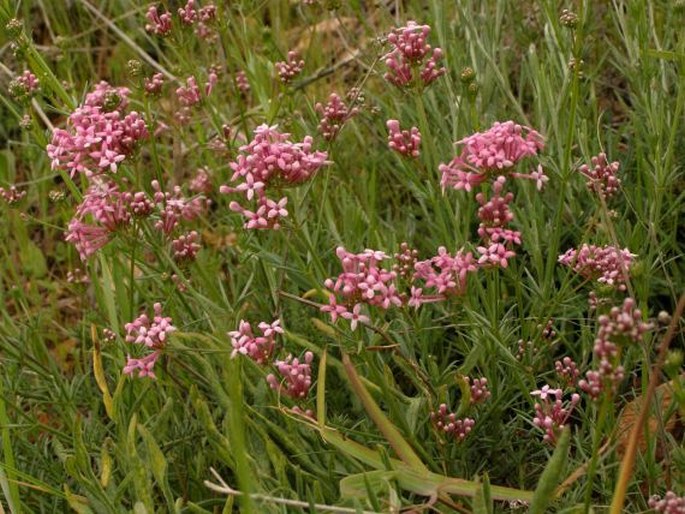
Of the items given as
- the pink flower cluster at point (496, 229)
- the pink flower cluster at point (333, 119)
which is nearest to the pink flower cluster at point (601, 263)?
the pink flower cluster at point (496, 229)

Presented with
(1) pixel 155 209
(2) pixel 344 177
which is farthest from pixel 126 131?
(2) pixel 344 177

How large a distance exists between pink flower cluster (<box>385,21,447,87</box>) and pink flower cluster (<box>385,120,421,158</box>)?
17 cm

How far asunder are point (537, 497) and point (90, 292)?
285 centimetres

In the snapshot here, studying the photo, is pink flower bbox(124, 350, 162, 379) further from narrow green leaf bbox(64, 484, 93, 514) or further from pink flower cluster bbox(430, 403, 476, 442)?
pink flower cluster bbox(430, 403, 476, 442)

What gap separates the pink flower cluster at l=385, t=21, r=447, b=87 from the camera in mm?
3047

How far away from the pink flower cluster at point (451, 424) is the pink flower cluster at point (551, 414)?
210mm

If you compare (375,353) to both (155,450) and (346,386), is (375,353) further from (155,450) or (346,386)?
(155,450)

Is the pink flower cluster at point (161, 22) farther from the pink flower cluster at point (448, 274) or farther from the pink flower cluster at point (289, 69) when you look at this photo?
the pink flower cluster at point (448, 274)

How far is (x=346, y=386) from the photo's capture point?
11.2 ft

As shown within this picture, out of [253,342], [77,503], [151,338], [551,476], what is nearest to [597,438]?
[551,476]

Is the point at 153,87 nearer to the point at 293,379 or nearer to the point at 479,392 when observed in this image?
the point at 293,379

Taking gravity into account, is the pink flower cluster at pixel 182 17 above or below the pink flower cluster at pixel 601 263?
above

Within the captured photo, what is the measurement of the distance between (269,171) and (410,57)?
64cm

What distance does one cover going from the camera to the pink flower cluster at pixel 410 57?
3.05 metres
